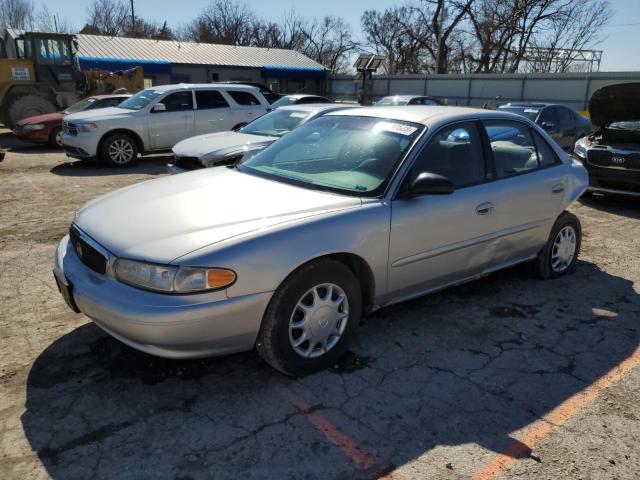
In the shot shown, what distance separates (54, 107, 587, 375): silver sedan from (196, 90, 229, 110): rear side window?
7.93 meters

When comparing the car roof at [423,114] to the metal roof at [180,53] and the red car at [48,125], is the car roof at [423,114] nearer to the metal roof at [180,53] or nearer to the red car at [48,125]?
the red car at [48,125]

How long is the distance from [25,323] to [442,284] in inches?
121

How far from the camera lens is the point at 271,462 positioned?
8.23ft

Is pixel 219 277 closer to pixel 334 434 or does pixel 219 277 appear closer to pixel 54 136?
pixel 334 434

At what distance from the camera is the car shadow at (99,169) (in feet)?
34.4

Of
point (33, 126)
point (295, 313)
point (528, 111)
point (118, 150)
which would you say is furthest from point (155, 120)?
point (295, 313)

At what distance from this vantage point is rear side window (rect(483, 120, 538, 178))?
4.25m

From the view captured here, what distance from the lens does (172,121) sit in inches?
450

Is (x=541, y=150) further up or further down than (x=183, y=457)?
further up

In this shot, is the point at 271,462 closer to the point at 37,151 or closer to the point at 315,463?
the point at 315,463

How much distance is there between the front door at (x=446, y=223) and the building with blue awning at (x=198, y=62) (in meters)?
25.3

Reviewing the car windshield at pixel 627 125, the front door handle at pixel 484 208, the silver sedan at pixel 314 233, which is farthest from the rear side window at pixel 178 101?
the front door handle at pixel 484 208

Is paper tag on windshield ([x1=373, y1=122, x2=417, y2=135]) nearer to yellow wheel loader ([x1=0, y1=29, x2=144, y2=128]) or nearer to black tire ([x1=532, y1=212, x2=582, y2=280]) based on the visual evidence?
black tire ([x1=532, y1=212, x2=582, y2=280])

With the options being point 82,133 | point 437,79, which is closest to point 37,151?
point 82,133
